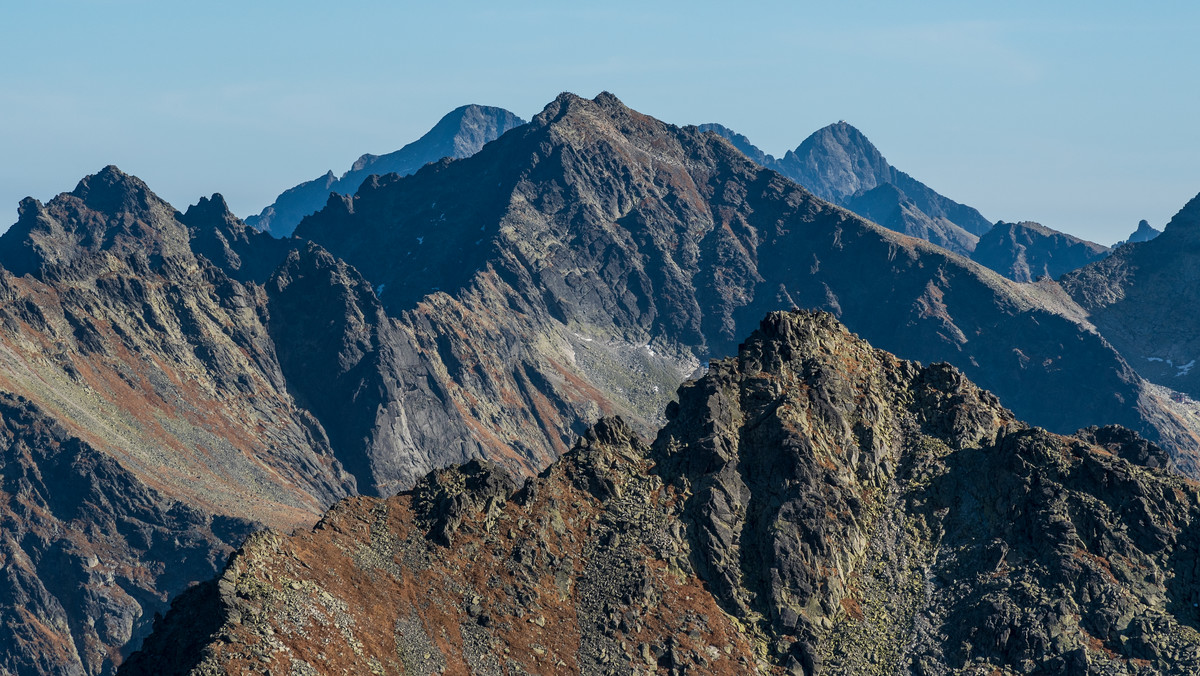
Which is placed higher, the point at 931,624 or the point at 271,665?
the point at 931,624

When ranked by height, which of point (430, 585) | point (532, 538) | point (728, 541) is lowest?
point (430, 585)

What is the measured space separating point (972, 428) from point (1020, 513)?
1676cm

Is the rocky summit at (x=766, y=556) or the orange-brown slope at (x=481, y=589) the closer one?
the orange-brown slope at (x=481, y=589)

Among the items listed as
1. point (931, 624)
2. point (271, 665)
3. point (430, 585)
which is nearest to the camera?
point (271, 665)

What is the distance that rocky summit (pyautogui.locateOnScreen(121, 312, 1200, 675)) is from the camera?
153750 millimetres

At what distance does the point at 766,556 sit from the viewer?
176 metres

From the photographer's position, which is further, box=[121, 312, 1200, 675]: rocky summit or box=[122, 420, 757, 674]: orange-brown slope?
box=[121, 312, 1200, 675]: rocky summit

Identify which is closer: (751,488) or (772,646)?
(772,646)

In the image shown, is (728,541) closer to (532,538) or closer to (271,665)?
(532,538)

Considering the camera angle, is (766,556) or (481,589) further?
(766,556)

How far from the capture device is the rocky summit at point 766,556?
154 meters

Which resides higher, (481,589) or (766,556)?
(766,556)

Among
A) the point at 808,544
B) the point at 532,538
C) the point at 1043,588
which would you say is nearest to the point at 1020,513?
the point at 1043,588

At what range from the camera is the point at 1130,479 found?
182125mm
